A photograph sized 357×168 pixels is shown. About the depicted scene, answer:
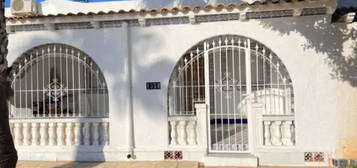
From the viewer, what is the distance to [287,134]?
7.60 m

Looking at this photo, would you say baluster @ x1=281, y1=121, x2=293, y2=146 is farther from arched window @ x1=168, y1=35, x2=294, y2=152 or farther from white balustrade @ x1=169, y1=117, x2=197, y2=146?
white balustrade @ x1=169, y1=117, x2=197, y2=146

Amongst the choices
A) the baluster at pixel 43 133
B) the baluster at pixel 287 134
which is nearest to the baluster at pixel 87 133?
the baluster at pixel 43 133

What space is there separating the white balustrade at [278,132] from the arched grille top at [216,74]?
316 millimetres

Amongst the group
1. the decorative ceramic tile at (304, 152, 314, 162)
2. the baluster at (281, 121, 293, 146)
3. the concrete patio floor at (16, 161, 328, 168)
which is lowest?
the concrete patio floor at (16, 161, 328, 168)

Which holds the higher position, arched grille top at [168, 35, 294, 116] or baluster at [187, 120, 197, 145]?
arched grille top at [168, 35, 294, 116]

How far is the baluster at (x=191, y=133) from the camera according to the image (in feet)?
26.1

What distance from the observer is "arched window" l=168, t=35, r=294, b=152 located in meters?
7.75

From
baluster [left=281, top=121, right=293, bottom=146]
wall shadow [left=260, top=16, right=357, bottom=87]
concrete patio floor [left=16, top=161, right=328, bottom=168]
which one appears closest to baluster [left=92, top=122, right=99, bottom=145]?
concrete patio floor [left=16, top=161, right=328, bottom=168]

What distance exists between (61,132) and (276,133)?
5.01 m

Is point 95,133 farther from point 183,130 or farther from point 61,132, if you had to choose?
point 183,130

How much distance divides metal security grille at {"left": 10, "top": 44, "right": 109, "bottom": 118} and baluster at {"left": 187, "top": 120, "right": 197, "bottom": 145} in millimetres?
2024

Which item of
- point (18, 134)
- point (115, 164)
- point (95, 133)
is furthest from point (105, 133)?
point (18, 134)

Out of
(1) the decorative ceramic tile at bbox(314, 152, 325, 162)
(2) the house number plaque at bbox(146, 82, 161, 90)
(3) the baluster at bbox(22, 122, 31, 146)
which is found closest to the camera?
(1) the decorative ceramic tile at bbox(314, 152, 325, 162)

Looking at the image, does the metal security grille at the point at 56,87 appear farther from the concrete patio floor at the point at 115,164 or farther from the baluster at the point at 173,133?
the baluster at the point at 173,133
